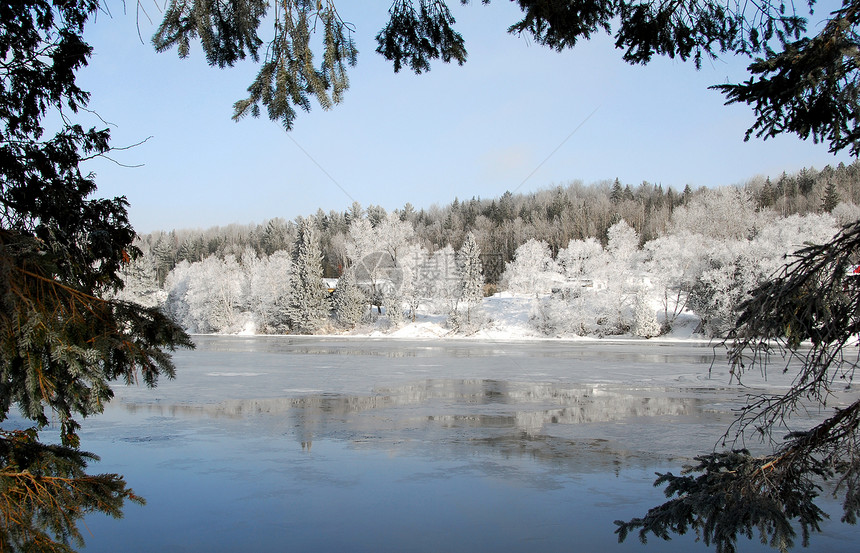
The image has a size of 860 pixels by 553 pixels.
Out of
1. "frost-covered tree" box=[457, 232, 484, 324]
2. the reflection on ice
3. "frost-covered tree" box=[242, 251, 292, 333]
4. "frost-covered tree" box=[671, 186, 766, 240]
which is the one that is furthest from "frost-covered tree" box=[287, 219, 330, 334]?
the reflection on ice

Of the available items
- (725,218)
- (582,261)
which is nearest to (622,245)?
(582,261)

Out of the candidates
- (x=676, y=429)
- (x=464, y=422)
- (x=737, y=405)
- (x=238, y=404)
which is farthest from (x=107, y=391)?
(x=737, y=405)

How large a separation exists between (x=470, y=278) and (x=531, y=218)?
231 feet

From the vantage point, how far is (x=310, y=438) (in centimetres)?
1159

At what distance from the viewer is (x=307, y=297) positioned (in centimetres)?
5972

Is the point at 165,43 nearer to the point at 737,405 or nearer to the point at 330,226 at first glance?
→ the point at 737,405

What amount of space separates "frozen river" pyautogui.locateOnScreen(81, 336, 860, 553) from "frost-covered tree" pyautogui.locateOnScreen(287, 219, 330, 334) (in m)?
39.3

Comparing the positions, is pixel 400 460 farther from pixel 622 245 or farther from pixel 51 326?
pixel 622 245

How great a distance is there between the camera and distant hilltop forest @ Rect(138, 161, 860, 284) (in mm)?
101500

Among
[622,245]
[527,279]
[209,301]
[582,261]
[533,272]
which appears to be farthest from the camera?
[209,301]

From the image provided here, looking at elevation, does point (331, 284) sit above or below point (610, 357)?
above

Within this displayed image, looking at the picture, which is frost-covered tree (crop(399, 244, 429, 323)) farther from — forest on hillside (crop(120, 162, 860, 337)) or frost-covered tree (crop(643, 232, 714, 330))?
frost-covered tree (crop(643, 232, 714, 330))

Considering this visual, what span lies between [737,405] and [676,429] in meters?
4.26

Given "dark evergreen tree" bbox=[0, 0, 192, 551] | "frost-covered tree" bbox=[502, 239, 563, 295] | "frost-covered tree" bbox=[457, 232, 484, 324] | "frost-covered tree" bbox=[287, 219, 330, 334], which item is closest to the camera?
"dark evergreen tree" bbox=[0, 0, 192, 551]
